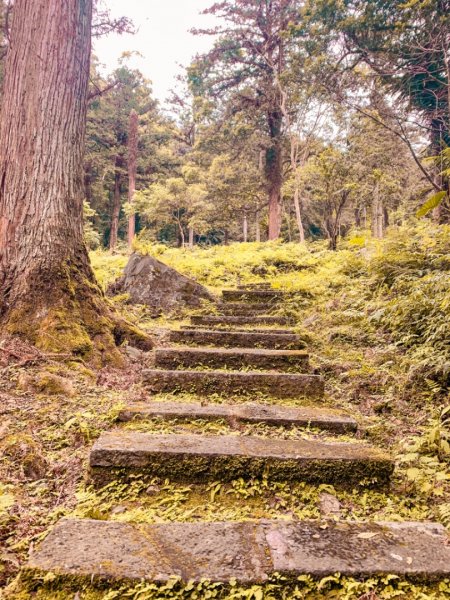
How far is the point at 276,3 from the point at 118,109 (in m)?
12.3

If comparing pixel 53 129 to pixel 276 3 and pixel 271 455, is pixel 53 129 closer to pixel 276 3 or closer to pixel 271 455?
pixel 271 455

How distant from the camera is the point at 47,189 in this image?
3836mm

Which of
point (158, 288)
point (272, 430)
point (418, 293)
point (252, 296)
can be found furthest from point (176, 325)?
point (418, 293)

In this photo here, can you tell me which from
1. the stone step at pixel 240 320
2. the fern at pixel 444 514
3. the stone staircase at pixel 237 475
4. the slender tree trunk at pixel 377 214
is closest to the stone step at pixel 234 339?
the stone staircase at pixel 237 475

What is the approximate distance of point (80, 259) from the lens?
13.3 ft

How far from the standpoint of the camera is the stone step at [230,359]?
3.76 m

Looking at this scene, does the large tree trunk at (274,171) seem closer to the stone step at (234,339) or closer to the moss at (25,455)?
the stone step at (234,339)

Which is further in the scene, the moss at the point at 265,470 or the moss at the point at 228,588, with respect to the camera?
the moss at the point at 265,470

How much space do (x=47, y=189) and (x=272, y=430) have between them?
3199 mm

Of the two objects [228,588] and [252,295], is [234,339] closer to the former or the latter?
[252,295]

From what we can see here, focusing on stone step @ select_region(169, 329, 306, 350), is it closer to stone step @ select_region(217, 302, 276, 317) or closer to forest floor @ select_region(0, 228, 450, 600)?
forest floor @ select_region(0, 228, 450, 600)

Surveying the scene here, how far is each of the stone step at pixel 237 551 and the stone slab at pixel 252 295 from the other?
487 centimetres

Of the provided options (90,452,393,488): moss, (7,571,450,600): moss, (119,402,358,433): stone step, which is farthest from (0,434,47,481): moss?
(7,571,450,600): moss

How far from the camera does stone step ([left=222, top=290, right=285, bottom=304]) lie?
651 centimetres
